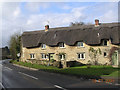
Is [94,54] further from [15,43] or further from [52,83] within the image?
[15,43]

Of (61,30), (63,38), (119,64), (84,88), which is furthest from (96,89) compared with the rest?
(61,30)

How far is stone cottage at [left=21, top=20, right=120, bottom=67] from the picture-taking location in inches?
1122

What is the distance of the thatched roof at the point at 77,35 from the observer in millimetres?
28984

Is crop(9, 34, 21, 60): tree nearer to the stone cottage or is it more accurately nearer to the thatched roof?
the thatched roof

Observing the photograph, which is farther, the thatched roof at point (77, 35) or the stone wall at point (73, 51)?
the thatched roof at point (77, 35)

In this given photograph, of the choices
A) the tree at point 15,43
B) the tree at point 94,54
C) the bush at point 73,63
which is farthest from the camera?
the tree at point 15,43

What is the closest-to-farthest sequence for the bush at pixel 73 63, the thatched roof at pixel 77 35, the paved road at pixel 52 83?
the paved road at pixel 52 83
the bush at pixel 73 63
the thatched roof at pixel 77 35

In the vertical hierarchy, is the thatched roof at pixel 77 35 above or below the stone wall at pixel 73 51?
above

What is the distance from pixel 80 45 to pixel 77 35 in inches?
86.7

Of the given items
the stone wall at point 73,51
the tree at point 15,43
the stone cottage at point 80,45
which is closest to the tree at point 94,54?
the stone cottage at point 80,45

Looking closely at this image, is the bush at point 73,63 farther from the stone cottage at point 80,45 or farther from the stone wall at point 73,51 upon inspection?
the stone wall at point 73,51

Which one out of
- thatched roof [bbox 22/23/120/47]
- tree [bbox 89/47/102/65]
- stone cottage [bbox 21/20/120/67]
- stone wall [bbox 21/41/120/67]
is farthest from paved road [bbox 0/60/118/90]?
thatched roof [bbox 22/23/120/47]

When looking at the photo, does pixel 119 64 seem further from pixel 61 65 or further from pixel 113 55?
pixel 61 65

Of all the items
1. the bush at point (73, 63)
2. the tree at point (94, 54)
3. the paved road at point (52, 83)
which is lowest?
the paved road at point (52, 83)
